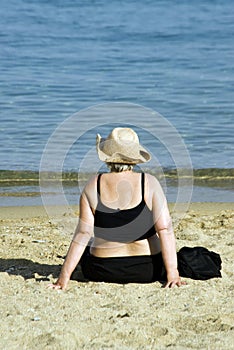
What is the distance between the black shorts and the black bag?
18 cm

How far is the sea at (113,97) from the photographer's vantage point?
30.9 ft

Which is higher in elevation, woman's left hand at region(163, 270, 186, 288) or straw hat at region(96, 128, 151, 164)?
straw hat at region(96, 128, 151, 164)

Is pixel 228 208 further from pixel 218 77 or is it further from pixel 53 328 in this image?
pixel 218 77

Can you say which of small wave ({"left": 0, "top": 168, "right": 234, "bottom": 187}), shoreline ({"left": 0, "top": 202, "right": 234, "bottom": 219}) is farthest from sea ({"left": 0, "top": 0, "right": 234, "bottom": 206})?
shoreline ({"left": 0, "top": 202, "right": 234, "bottom": 219})

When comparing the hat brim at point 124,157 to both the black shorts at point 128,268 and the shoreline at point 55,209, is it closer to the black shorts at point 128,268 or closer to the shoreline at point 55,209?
the black shorts at point 128,268

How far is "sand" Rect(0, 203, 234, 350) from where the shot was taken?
4.23 metres

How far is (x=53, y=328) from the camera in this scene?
4391 millimetres

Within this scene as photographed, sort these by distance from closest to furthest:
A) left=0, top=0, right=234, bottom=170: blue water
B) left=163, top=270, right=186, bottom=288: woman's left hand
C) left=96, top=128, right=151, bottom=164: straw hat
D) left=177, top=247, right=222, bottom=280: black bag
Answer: left=96, top=128, right=151, bottom=164: straw hat
left=163, top=270, right=186, bottom=288: woman's left hand
left=177, top=247, right=222, bottom=280: black bag
left=0, top=0, right=234, bottom=170: blue water

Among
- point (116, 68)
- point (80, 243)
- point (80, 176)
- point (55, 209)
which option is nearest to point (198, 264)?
point (80, 243)

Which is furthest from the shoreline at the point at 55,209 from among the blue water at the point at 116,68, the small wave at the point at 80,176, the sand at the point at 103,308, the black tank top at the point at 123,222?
the black tank top at the point at 123,222

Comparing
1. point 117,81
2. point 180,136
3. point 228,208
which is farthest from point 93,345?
point 117,81

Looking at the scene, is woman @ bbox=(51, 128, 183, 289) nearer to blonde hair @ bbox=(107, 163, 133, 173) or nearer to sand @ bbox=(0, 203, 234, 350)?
blonde hair @ bbox=(107, 163, 133, 173)

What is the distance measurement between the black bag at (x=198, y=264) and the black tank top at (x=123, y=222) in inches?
15.2

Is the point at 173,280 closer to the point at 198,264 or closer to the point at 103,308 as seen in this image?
the point at 198,264
